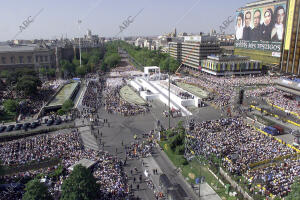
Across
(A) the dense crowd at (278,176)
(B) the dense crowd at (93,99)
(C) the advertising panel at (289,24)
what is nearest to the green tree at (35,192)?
(A) the dense crowd at (278,176)

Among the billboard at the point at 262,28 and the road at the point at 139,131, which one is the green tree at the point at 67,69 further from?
the billboard at the point at 262,28

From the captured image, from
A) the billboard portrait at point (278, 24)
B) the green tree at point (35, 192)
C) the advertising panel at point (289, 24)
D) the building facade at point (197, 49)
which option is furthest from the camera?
the building facade at point (197, 49)

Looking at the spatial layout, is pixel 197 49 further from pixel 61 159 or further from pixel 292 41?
pixel 61 159

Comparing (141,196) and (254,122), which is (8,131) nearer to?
(141,196)

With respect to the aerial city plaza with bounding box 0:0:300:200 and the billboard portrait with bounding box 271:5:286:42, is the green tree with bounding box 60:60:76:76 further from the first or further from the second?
the billboard portrait with bounding box 271:5:286:42

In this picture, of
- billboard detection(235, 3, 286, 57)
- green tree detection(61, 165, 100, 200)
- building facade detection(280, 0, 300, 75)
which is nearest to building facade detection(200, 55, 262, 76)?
billboard detection(235, 3, 286, 57)

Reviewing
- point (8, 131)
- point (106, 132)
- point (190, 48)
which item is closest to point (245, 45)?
point (190, 48)
